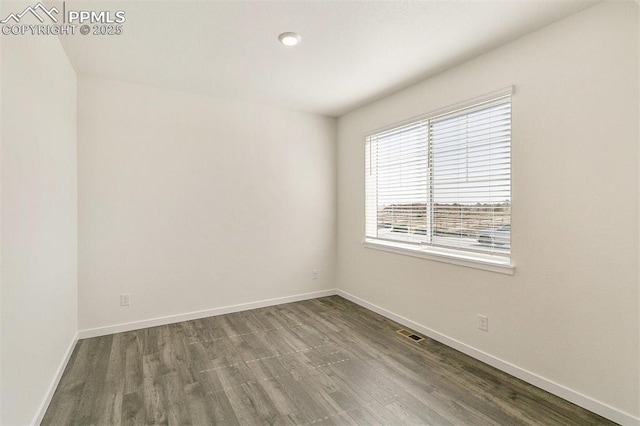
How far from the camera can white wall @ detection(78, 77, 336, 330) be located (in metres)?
3.16

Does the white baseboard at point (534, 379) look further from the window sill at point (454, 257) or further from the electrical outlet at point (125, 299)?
A: the electrical outlet at point (125, 299)

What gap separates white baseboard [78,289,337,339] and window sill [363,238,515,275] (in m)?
1.31

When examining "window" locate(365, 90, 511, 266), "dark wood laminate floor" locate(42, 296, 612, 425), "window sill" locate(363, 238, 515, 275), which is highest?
"window" locate(365, 90, 511, 266)

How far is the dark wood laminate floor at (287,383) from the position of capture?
197cm

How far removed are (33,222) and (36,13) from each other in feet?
4.31

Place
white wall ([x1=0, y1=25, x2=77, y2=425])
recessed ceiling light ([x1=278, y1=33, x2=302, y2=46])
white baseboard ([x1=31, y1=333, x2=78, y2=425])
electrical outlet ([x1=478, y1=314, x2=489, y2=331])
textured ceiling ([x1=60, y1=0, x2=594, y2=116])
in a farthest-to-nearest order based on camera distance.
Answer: electrical outlet ([x1=478, y1=314, x2=489, y2=331])
recessed ceiling light ([x1=278, y1=33, x2=302, y2=46])
textured ceiling ([x1=60, y1=0, x2=594, y2=116])
white baseboard ([x1=31, y1=333, x2=78, y2=425])
white wall ([x1=0, y1=25, x2=77, y2=425])

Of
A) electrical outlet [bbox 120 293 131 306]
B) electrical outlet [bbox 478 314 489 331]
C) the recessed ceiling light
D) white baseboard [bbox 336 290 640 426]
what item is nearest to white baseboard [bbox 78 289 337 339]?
electrical outlet [bbox 120 293 131 306]

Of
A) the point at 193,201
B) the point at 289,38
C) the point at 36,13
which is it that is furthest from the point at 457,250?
the point at 36,13

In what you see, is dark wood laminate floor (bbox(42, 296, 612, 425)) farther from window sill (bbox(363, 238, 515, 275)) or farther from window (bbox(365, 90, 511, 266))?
window (bbox(365, 90, 511, 266))

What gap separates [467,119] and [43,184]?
3.32 meters

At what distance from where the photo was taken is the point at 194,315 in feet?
12.0

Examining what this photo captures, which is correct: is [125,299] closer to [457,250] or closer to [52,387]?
[52,387]

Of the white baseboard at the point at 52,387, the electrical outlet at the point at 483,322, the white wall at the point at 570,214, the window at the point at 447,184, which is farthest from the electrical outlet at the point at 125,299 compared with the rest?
the electrical outlet at the point at 483,322

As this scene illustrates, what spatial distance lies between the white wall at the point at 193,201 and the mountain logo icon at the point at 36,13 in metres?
1.13
